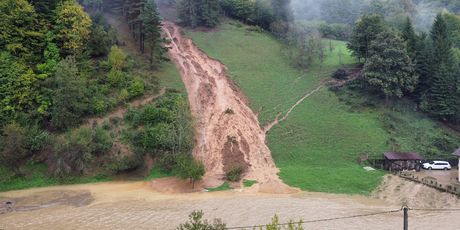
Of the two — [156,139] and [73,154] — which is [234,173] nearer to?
[156,139]

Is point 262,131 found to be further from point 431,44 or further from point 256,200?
point 431,44

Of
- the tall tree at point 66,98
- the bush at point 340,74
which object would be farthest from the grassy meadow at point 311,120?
the tall tree at point 66,98

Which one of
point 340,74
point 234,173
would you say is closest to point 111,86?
point 234,173

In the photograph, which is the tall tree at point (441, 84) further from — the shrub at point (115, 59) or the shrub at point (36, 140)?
the shrub at point (36, 140)

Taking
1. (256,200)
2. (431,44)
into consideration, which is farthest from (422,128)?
(256,200)

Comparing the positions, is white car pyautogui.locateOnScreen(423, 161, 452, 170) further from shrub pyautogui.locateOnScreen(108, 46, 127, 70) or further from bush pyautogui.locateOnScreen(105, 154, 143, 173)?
shrub pyautogui.locateOnScreen(108, 46, 127, 70)

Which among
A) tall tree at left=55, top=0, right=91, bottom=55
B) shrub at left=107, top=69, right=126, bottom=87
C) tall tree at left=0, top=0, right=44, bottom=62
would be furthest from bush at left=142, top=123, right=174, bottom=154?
tall tree at left=0, top=0, right=44, bottom=62
